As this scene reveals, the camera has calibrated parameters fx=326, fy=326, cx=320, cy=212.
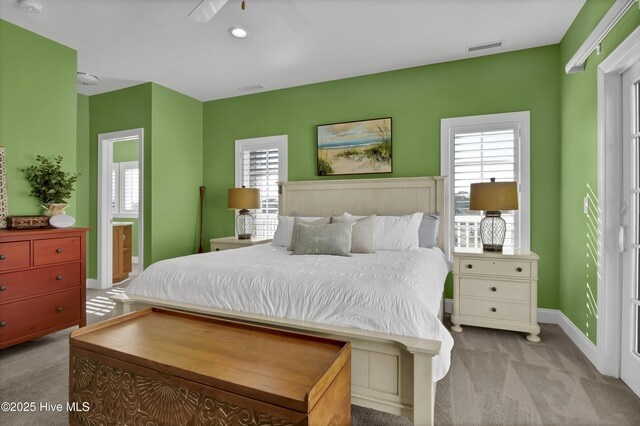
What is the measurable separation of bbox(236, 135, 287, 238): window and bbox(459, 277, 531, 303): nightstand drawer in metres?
2.53

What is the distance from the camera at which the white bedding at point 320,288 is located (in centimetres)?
165

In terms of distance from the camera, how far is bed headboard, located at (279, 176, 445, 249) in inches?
141

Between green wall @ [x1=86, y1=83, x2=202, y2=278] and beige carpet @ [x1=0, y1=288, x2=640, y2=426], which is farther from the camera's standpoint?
green wall @ [x1=86, y1=83, x2=202, y2=278]

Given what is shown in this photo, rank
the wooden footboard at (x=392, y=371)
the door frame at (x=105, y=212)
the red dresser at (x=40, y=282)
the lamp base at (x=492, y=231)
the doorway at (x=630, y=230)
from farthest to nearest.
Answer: the door frame at (x=105, y=212) < the lamp base at (x=492, y=231) < the red dresser at (x=40, y=282) < the doorway at (x=630, y=230) < the wooden footboard at (x=392, y=371)

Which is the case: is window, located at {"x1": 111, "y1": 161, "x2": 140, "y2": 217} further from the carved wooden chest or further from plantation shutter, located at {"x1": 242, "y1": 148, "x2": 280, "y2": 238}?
the carved wooden chest

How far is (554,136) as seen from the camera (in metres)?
3.26

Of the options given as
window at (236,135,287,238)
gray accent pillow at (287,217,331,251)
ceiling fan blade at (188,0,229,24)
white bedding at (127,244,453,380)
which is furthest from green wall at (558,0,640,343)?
window at (236,135,287,238)

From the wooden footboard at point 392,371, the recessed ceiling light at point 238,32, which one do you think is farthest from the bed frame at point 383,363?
the recessed ceiling light at point 238,32

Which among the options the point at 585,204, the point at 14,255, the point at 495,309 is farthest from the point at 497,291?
the point at 14,255

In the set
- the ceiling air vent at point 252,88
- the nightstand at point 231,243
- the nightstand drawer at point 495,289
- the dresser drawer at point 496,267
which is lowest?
the nightstand drawer at point 495,289

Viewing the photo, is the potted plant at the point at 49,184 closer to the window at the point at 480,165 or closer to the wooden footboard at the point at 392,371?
the wooden footboard at the point at 392,371

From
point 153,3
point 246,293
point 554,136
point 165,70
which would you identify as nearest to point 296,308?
point 246,293

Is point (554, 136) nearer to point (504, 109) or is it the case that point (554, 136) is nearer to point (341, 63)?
point (504, 109)

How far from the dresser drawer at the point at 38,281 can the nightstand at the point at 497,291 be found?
11.7 feet
